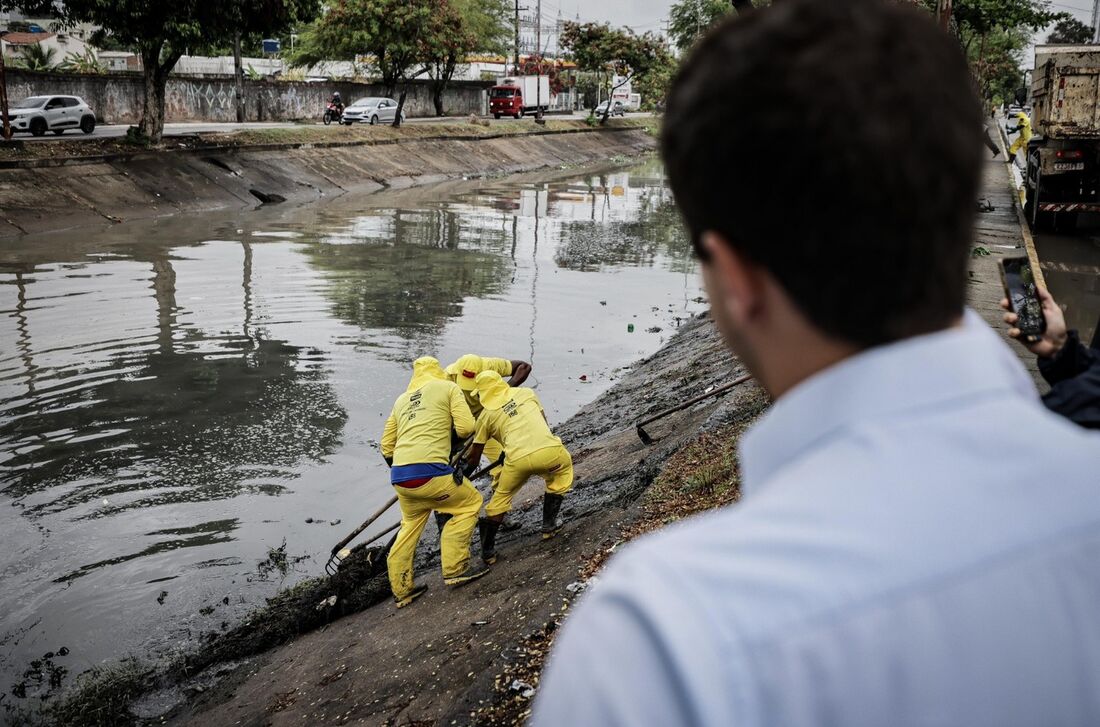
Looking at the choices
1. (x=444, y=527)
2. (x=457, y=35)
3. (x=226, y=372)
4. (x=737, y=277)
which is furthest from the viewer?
(x=457, y=35)

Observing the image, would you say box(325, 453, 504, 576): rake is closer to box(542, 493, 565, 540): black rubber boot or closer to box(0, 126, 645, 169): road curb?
box(542, 493, 565, 540): black rubber boot

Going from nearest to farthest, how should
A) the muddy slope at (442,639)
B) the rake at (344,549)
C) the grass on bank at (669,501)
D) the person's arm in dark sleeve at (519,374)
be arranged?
the grass on bank at (669,501)
the muddy slope at (442,639)
the rake at (344,549)
the person's arm in dark sleeve at (519,374)

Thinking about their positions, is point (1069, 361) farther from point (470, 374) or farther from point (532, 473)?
point (470, 374)

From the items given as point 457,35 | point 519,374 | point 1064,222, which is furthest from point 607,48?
point 519,374

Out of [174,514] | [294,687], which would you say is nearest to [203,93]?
[174,514]

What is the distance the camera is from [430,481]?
6805 millimetres

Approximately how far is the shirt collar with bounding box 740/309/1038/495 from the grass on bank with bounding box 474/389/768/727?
11.1 ft

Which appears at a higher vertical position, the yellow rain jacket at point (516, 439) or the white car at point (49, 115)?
the white car at point (49, 115)

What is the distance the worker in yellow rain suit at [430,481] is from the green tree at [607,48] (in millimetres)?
53446

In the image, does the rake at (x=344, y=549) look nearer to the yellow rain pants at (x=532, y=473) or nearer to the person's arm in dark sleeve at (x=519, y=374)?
the yellow rain pants at (x=532, y=473)

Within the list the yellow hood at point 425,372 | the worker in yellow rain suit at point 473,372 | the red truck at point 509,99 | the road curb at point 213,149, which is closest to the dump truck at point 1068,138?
the worker in yellow rain suit at point 473,372

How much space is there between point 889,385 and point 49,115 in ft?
107

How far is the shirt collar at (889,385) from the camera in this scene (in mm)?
978

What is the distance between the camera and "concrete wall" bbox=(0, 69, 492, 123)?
3441cm
